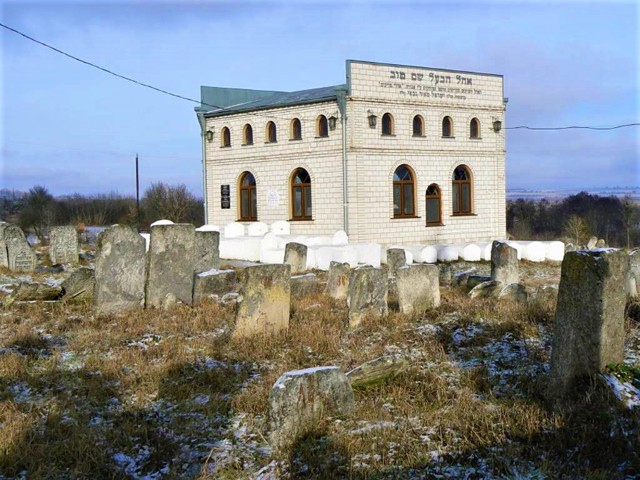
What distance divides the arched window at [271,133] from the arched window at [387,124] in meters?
4.50

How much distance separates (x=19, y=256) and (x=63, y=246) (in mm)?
1771

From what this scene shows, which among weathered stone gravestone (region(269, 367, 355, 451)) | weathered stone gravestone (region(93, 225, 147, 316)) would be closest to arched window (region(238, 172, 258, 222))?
weathered stone gravestone (region(93, 225, 147, 316))

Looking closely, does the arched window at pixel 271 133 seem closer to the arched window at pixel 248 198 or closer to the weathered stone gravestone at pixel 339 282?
the arched window at pixel 248 198

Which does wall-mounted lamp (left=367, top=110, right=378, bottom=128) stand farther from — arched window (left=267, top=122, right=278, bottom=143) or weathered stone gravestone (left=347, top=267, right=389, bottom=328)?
weathered stone gravestone (left=347, top=267, right=389, bottom=328)

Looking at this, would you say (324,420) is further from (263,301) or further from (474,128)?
(474,128)

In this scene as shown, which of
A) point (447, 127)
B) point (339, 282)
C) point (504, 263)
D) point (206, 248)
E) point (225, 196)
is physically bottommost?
point (339, 282)

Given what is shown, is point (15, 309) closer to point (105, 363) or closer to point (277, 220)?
point (105, 363)

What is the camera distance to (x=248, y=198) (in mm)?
25828

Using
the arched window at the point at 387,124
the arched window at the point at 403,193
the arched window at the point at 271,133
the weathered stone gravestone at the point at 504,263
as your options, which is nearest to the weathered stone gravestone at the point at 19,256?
the arched window at the point at 271,133

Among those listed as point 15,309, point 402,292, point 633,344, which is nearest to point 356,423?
point 633,344

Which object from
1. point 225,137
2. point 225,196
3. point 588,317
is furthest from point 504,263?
point 225,137

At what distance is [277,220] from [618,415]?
20549 mm

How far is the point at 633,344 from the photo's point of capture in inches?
268

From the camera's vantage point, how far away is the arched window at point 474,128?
82.9 ft
